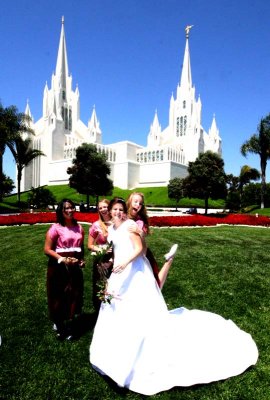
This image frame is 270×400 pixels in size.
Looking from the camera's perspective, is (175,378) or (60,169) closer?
(175,378)

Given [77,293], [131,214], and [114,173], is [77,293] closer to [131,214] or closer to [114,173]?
[131,214]

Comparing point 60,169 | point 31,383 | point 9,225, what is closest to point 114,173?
point 60,169

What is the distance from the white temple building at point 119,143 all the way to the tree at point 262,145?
43704 millimetres

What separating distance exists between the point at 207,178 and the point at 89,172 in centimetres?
1362

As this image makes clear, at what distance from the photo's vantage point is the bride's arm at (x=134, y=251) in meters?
3.58

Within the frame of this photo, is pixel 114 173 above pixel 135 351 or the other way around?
above

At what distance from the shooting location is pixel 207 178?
26266 millimetres

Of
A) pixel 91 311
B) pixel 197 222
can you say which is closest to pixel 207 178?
pixel 197 222

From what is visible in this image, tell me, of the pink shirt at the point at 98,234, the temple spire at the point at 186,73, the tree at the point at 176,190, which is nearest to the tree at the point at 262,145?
the tree at the point at 176,190

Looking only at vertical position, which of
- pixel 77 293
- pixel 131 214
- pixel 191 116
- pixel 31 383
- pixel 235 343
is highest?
pixel 191 116

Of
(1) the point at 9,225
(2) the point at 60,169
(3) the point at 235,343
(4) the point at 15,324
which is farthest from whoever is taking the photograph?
(2) the point at 60,169

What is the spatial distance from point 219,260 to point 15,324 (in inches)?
222

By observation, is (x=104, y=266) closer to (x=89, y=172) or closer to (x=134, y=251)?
(x=134, y=251)

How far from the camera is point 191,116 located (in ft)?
306
